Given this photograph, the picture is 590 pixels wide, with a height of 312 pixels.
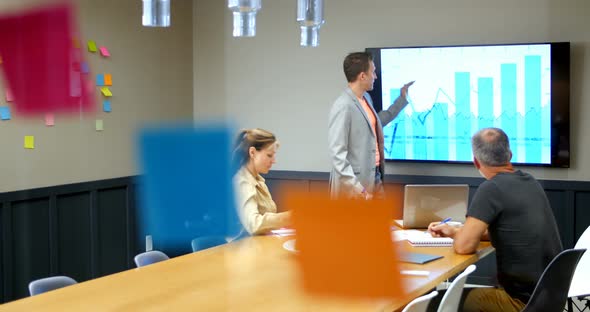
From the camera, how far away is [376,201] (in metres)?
0.57

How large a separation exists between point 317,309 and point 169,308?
1.34 ft

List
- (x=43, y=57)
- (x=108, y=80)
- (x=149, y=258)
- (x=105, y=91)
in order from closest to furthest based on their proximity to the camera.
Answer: (x=43, y=57)
(x=149, y=258)
(x=105, y=91)
(x=108, y=80)

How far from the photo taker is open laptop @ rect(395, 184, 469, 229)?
3356 millimetres

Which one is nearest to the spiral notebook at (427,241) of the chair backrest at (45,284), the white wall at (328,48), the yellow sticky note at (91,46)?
the chair backrest at (45,284)

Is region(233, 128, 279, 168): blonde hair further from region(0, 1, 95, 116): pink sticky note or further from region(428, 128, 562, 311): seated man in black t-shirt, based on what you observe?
region(0, 1, 95, 116): pink sticky note

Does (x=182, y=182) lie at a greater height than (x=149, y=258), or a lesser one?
greater

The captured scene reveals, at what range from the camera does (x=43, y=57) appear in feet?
1.37

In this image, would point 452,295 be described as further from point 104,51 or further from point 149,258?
point 104,51

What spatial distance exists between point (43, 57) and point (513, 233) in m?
2.57

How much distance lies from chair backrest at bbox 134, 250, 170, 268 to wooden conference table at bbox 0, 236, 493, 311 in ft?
0.62

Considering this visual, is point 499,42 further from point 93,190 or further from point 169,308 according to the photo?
point 169,308

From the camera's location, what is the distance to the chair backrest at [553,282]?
7.91ft

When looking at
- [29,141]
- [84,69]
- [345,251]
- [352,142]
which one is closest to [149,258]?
[352,142]

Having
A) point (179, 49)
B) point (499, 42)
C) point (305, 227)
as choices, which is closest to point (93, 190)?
point (179, 49)
